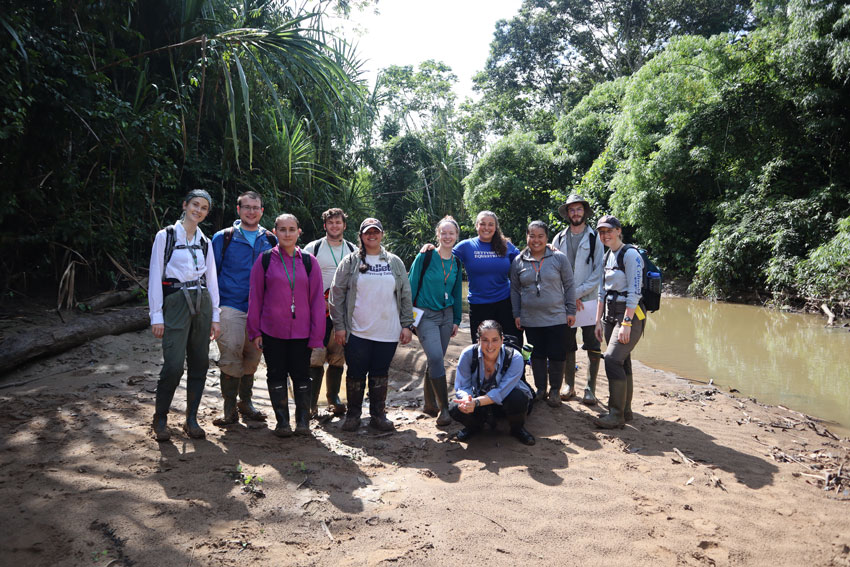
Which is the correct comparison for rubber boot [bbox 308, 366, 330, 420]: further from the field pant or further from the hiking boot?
the hiking boot

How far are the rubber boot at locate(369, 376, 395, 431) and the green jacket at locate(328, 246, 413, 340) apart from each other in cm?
44

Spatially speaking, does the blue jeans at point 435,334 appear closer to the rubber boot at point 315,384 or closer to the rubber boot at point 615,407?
the rubber boot at point 315,384

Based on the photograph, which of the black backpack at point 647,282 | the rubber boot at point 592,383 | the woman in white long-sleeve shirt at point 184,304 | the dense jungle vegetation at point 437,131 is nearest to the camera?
the woman in white long-sleeve shirt at point 184,304

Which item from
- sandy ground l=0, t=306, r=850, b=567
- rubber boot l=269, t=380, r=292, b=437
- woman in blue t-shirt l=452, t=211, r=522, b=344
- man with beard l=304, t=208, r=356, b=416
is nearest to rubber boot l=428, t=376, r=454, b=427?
sandy ground l=0, t=306, r=850, b=567

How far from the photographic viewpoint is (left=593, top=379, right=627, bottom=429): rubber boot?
173 inches

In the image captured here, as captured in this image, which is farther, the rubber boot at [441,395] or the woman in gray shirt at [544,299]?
the woman in gray shirt at [544,299]

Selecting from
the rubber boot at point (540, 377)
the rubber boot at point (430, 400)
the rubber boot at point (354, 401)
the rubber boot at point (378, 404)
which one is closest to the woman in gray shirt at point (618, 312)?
the rubber boot at point (540, 377)

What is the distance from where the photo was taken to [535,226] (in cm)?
473

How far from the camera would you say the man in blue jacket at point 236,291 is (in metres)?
4.16

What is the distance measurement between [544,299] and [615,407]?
1046 millimetres

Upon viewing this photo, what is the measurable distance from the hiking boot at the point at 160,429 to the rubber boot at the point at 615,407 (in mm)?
3248

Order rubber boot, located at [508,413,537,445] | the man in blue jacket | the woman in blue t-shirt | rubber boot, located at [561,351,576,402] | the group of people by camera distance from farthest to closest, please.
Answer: rubber boot, located at [561,351,576,402], the woman in blue t-shirt, the man in blue jacket, rubber boot, located at [508,413,537,445], the group of people

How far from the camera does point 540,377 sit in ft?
16.3

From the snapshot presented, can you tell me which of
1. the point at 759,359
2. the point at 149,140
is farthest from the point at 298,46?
the point at 759,359
